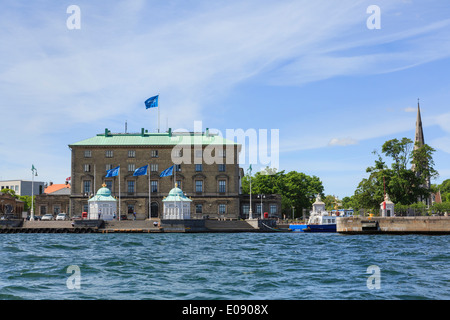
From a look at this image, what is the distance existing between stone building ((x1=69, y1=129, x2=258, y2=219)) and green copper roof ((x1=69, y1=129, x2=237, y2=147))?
195 millimetres

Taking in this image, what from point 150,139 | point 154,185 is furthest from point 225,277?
point 150,139

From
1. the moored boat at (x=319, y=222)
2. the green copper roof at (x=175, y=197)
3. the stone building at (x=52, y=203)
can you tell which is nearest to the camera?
the green copper roof at (x=175, y=197)

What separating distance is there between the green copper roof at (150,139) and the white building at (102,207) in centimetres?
1600

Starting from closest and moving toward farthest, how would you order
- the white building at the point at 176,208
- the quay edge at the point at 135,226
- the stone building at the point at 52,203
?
1. the quay edge at the point at 135,226
2. the white building at the point at 176,208
3. the stone building at the point at 52,203

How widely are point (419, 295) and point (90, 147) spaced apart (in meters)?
89.5

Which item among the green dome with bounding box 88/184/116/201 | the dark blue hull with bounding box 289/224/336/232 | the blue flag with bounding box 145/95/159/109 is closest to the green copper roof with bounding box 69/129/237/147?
the blue flag with bounding box 145/95/159/109

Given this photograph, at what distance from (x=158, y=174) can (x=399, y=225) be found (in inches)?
1959

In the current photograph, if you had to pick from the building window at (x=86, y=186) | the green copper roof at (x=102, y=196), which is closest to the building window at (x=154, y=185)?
the building window at (x=86, y=186)

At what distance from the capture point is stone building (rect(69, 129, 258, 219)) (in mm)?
99562

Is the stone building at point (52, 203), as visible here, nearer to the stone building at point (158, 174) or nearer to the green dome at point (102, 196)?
the stone building at point (158, 174)

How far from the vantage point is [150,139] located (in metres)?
103

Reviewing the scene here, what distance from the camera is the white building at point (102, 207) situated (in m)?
86.4

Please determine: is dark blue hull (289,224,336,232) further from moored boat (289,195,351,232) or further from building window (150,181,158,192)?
building window (150,181,158,192)
